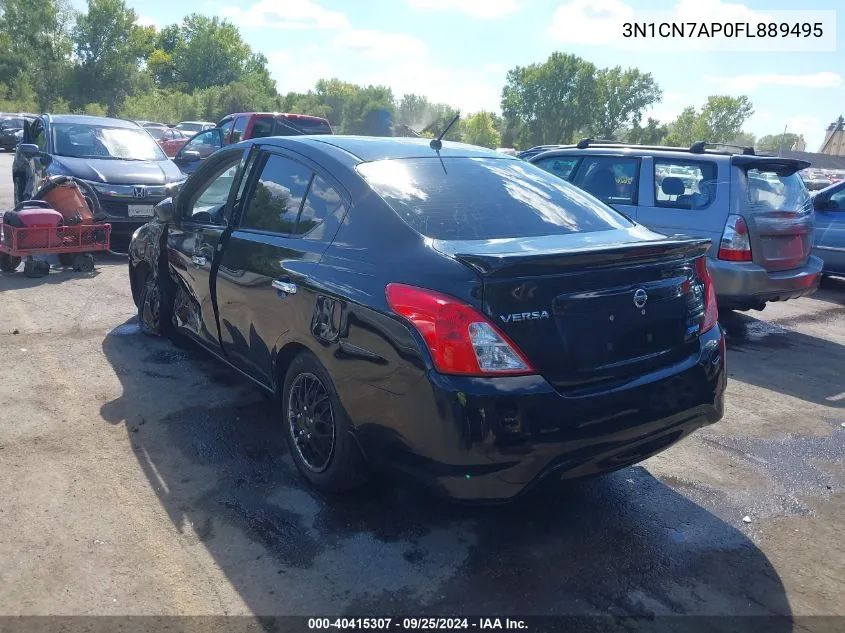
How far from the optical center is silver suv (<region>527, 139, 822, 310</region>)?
6.48m

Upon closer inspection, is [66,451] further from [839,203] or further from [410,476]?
[839,203]

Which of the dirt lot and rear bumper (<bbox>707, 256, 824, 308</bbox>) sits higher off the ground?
rear bumper (<bbox>707, 256, 824, 308</bbox>)

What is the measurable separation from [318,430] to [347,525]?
19.3 inches

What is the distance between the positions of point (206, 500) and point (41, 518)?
73 cm

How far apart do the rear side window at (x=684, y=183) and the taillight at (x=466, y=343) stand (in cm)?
473

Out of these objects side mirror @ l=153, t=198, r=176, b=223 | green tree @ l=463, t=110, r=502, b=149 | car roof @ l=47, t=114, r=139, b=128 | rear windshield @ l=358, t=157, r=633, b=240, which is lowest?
side mirror @ l=153, t=198, r=176, b=223

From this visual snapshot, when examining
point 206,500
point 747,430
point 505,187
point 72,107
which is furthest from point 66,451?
point 72,107

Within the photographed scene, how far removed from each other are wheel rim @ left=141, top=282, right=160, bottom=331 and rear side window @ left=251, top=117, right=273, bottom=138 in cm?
997

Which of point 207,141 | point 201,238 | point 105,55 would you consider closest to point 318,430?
point 201,238

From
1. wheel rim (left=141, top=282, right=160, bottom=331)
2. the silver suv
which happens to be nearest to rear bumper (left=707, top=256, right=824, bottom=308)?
the silver suv

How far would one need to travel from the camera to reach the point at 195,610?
8.88 ft

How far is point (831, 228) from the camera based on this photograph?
9.46 metres

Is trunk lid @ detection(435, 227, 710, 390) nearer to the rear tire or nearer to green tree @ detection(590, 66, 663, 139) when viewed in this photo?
the rear tire

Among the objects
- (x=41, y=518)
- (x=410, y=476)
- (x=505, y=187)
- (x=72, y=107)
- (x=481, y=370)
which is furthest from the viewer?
(x=72, y=107)
